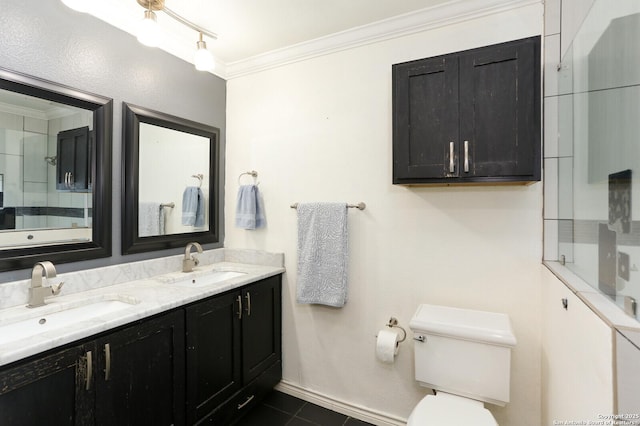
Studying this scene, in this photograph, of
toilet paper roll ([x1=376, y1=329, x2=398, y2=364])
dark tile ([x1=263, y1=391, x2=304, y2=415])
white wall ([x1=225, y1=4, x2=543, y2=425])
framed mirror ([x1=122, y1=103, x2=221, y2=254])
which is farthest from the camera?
Answer: dark tile ([x1=263, y1=391, x2=304, y2=415])

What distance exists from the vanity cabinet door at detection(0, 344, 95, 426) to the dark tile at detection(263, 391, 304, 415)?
121cm

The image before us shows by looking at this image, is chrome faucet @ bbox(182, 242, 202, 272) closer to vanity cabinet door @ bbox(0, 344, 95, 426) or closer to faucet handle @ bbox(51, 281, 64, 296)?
faucet handle @ bbox(51, 281, 64, 296)

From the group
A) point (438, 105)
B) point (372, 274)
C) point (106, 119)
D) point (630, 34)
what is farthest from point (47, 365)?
point (630, 34)

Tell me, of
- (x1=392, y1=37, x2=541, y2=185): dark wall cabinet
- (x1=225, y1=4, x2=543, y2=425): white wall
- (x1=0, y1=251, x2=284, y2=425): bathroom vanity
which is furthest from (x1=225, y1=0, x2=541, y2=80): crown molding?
(x1=0, y1=251, x2=284, y2=425): bathroom vanity

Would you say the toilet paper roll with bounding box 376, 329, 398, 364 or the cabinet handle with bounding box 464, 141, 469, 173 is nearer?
the cabinet handle with bounding box 464, 141, 469, 173

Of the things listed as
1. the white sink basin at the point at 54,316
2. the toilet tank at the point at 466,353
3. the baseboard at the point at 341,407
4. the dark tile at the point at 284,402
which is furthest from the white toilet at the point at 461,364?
the white sink basin at the point at 54,316

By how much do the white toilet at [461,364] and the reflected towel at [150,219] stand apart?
1.65m

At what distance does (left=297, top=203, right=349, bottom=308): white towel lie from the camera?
1.99m

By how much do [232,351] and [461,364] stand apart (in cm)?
123

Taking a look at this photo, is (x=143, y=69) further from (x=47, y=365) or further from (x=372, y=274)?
(x=372, y=274)

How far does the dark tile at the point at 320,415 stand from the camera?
1979 mm

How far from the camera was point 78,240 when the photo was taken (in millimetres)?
1635

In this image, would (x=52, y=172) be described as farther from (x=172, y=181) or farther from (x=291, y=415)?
(x=291, y=415)

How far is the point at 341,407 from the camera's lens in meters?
2.07
